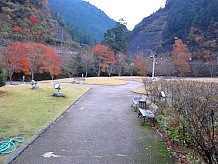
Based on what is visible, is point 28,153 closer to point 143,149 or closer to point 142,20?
point 143,149

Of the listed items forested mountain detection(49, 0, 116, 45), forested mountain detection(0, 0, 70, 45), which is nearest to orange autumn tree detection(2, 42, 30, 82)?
forested mountain detection(0, 0, 70, 45)

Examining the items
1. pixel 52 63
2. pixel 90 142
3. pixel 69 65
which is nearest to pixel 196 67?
pixel 69 65

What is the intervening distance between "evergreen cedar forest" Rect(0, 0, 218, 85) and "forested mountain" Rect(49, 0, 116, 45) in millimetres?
3820

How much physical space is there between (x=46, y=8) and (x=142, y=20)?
30.2 m

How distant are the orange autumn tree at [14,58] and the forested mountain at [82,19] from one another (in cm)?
3302

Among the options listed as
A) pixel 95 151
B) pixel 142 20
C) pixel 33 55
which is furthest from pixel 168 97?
pixel 142 20

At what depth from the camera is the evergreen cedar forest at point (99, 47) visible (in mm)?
33156

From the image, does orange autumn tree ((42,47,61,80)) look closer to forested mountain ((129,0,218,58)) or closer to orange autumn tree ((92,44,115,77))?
orange autumn tree ((92,44,115,77))

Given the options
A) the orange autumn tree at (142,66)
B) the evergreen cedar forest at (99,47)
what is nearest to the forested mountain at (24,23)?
the evergreen cedar forest at (99,47)

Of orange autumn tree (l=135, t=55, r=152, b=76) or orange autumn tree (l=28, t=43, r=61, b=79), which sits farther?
orange autumn tree (l=135, t=55, r=152, b=76)

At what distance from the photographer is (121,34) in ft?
176

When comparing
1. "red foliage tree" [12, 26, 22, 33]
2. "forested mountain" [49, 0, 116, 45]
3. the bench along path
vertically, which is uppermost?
"forested mountain" [49, 0, 116, 45]

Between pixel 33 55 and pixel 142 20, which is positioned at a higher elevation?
pixel 142 20

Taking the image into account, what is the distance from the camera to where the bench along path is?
4.42 m
